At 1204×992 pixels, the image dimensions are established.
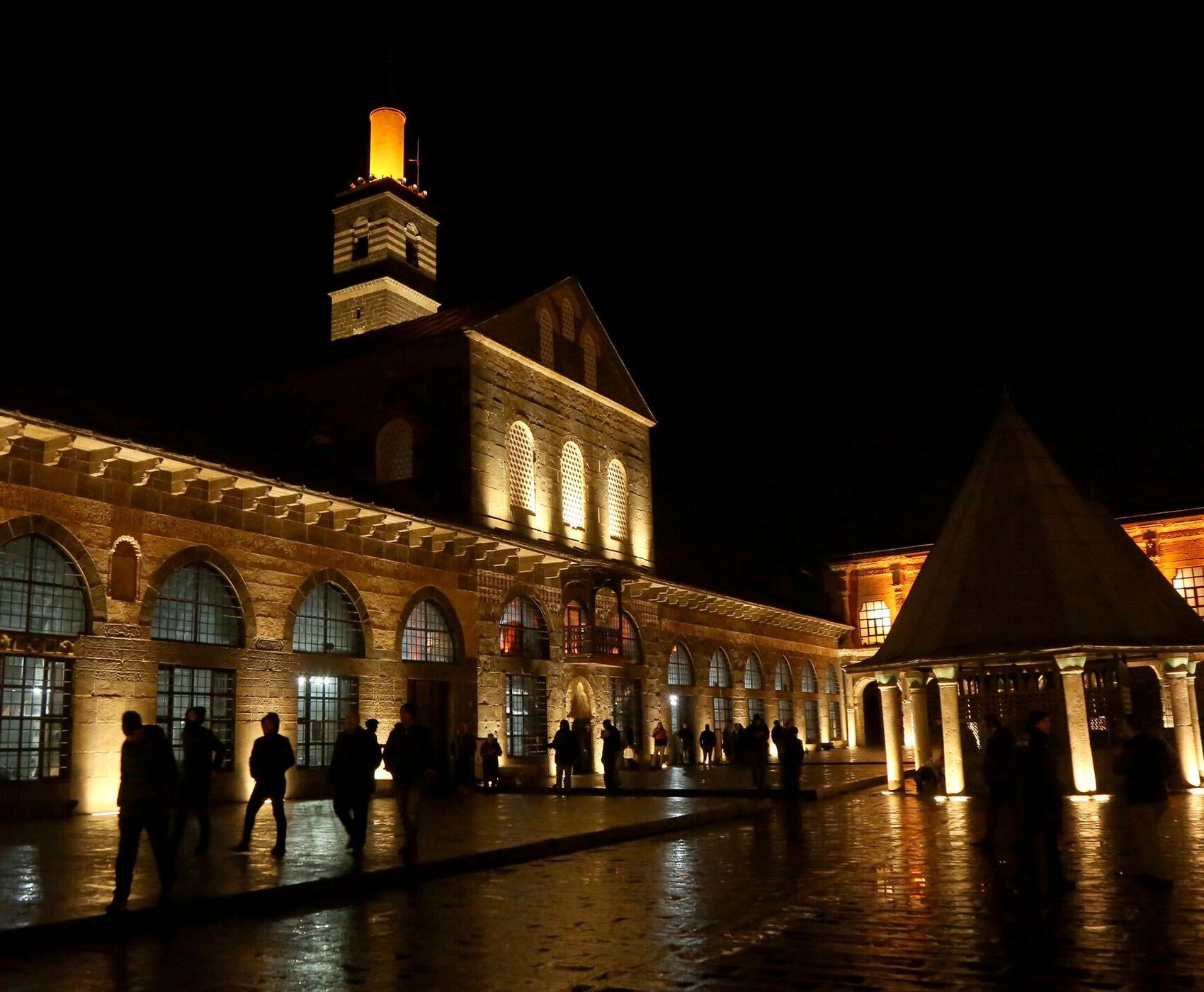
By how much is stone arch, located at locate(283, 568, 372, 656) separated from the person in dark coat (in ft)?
32.8

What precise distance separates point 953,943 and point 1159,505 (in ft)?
148

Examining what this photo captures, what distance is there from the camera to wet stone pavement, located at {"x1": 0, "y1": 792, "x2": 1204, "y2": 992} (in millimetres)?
6477

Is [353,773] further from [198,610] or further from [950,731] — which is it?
[950,731]

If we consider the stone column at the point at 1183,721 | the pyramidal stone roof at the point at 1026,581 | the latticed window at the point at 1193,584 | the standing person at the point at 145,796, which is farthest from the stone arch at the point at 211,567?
the latticed window at the point at 1193,584

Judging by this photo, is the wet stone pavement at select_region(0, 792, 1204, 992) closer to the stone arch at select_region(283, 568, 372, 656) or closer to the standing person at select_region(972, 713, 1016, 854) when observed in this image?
the standing person at select_region(972, 713, 1016, 854)

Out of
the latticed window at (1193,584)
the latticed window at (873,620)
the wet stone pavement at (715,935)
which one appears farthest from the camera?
the latticed window at (873,620)

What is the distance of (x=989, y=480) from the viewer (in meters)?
20.3

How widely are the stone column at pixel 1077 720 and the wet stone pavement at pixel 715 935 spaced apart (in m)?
6.49

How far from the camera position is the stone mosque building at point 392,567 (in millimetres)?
17844

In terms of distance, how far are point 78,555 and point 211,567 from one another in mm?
2788

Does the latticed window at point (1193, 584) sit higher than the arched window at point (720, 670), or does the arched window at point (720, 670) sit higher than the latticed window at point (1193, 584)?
the latticed window at point (1193, 584)

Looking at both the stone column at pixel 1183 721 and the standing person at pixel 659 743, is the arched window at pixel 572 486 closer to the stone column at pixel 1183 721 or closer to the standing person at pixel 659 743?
the standing person at pixel 659 743

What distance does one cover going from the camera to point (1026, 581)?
1872 cm

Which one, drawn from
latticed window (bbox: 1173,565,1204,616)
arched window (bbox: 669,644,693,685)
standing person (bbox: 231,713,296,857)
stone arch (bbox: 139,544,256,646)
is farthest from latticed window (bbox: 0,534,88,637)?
latticed window (bbox: 1173,565,1204,616)
